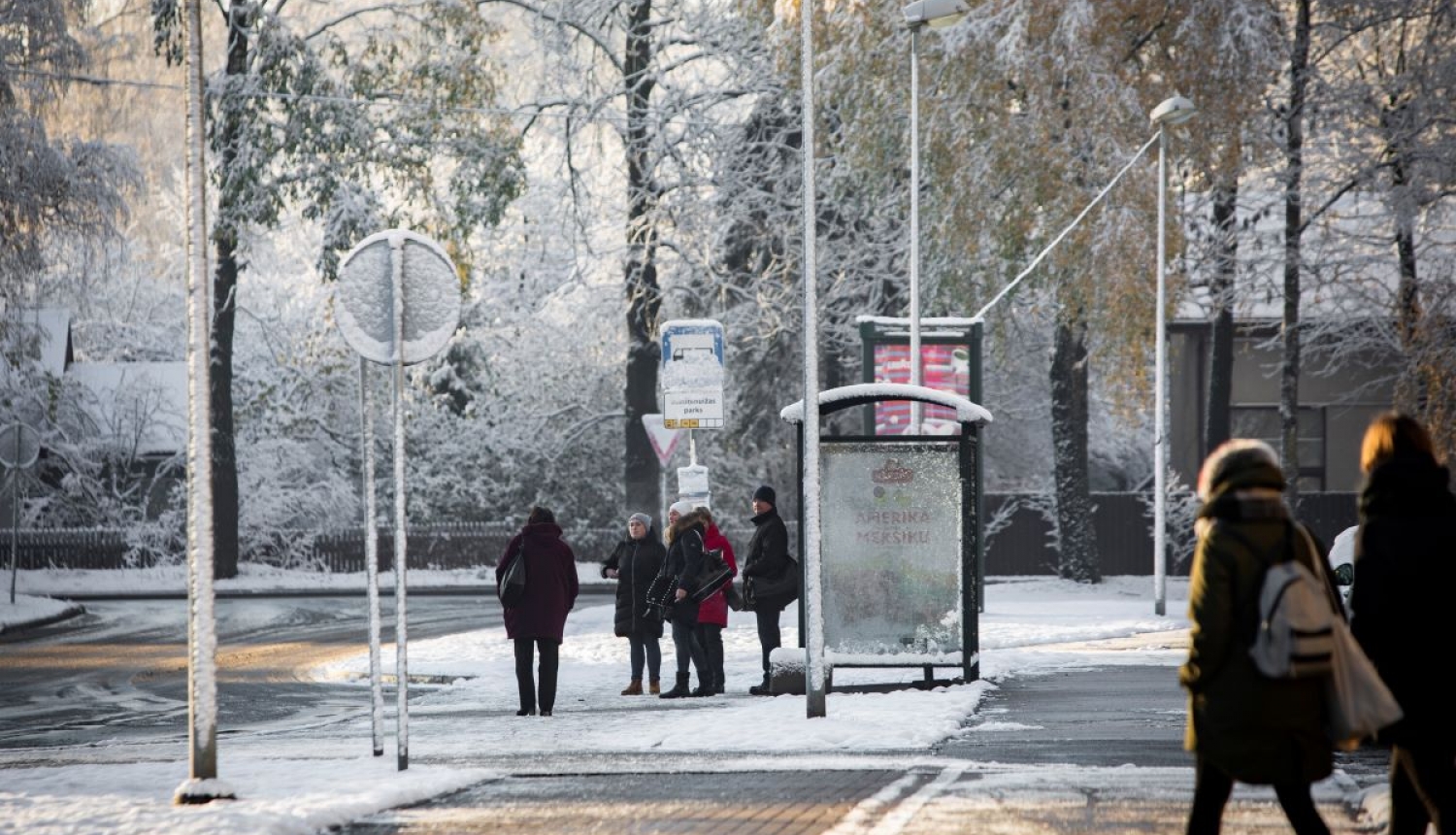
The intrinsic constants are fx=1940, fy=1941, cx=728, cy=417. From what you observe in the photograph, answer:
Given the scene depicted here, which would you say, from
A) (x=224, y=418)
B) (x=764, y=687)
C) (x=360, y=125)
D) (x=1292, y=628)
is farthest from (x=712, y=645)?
(x=224, y=418)

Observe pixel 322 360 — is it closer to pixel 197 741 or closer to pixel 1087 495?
pixel 1087 495

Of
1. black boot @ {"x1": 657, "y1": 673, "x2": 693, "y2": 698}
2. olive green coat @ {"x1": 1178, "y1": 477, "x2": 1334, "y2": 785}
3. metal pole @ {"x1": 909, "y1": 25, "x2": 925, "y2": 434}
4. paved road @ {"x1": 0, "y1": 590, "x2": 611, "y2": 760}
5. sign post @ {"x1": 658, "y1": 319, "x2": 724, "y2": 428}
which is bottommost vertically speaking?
paved road @ {"x1": 0, "y1": 590, "x2": 611, "y2": 760}

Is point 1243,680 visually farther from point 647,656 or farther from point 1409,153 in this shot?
point 1409,153

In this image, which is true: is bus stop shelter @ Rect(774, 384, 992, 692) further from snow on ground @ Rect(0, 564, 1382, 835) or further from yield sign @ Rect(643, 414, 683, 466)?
yield sign @ Rect(643, 414, 683, 466)

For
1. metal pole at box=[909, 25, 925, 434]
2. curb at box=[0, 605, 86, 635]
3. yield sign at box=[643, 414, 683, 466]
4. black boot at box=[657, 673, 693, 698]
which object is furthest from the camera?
curb at box=[0, 605, 86, 635]

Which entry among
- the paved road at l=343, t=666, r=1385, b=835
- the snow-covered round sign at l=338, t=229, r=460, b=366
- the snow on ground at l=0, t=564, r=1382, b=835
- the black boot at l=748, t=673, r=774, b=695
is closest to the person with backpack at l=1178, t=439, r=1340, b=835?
the paved road at l=343, t=666, r=1385, b=835

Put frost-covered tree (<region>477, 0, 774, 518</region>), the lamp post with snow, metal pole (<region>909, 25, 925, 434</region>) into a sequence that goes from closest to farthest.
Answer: the lamp post with snow → metal pole (<region>909, 25, 925, 434</region>) → frost-covered tree (<region>477, 0, 774, 518</region>)

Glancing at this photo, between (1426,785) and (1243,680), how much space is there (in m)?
1.02

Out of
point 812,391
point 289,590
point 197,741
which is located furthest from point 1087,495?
point 197,741

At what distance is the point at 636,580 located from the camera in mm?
16641

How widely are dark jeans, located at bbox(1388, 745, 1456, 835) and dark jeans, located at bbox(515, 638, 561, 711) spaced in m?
9.31

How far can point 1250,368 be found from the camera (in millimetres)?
46000

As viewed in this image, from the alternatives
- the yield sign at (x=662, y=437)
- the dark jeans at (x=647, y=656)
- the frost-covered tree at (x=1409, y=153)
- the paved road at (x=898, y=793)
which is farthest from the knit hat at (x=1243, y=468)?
the frost-covered tree at (x=1409, y=153)

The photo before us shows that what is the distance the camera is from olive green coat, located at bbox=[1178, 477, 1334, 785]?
633cm
